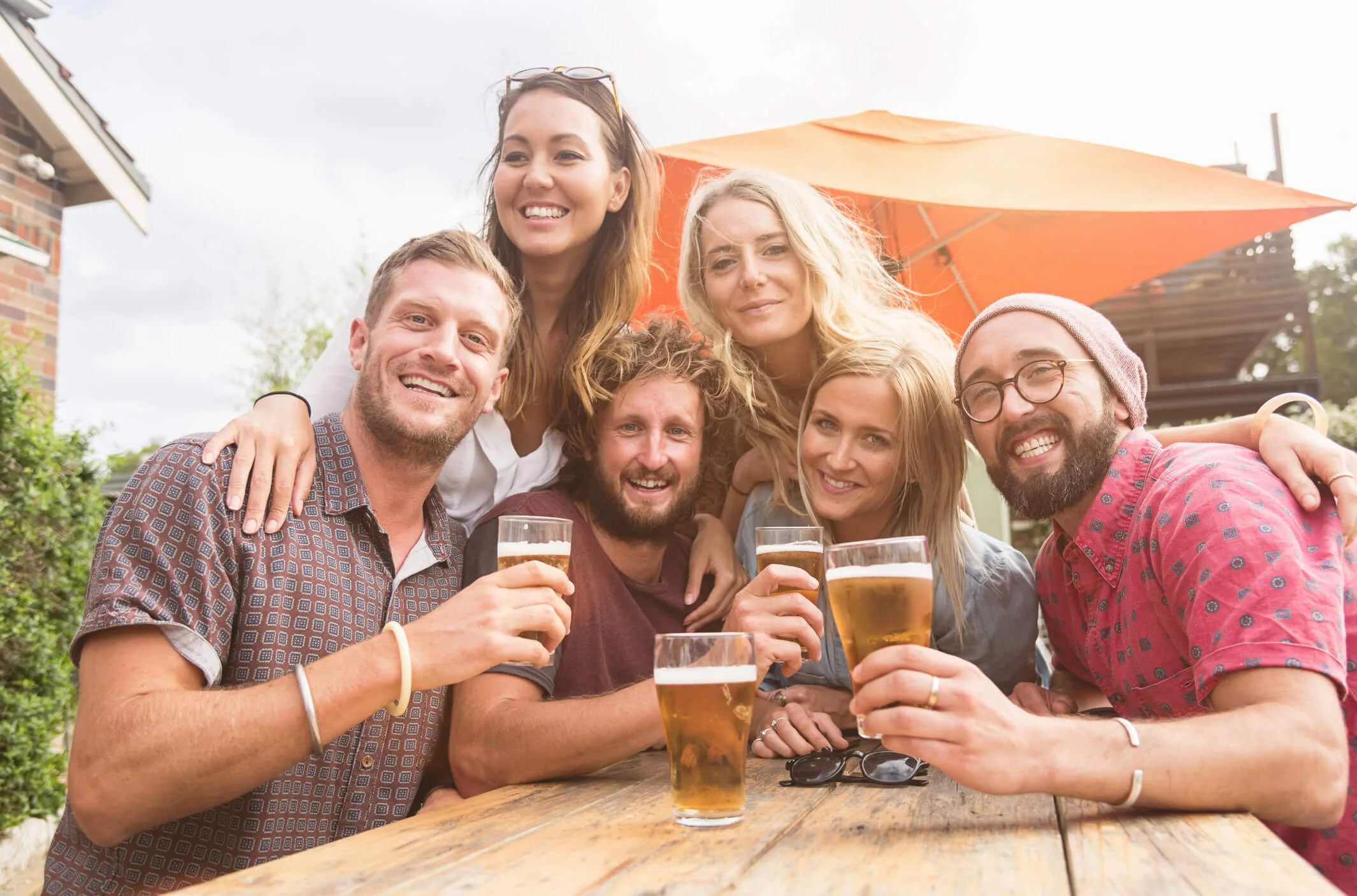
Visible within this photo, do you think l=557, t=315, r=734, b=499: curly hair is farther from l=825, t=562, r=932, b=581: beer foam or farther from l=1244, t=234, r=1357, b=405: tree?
l=1244, t=234, r=1357, b=405: tree

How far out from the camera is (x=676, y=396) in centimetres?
337

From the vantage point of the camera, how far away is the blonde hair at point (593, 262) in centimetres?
374

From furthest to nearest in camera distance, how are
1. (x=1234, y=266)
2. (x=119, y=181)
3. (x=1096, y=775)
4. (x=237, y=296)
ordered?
(x=237, y=296) → (x=1234, y=266) → (x=119, y=181) → (x=1096, y=775)

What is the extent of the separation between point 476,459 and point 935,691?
221cm

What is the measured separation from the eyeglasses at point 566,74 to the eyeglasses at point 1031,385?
2.37m

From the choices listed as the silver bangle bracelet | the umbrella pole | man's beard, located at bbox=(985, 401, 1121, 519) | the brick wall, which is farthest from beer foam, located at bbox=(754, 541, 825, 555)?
the brick wall

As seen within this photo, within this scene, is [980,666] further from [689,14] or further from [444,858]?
[689,14]

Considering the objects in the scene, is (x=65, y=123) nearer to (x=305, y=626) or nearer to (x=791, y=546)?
(x=305, y=626)

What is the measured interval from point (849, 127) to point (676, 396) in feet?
9.11

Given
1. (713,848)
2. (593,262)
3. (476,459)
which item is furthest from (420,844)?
(593,262)

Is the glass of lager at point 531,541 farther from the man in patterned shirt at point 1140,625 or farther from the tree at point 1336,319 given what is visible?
the tree at point 1336,319

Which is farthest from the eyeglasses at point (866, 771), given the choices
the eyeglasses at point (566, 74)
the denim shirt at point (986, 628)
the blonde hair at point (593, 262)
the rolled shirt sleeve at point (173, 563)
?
the eyeglasses at point (566, 74)

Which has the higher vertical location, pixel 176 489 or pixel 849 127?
pixel 849 127

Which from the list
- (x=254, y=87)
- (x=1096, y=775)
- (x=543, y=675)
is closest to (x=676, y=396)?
(x=543, y=675)
